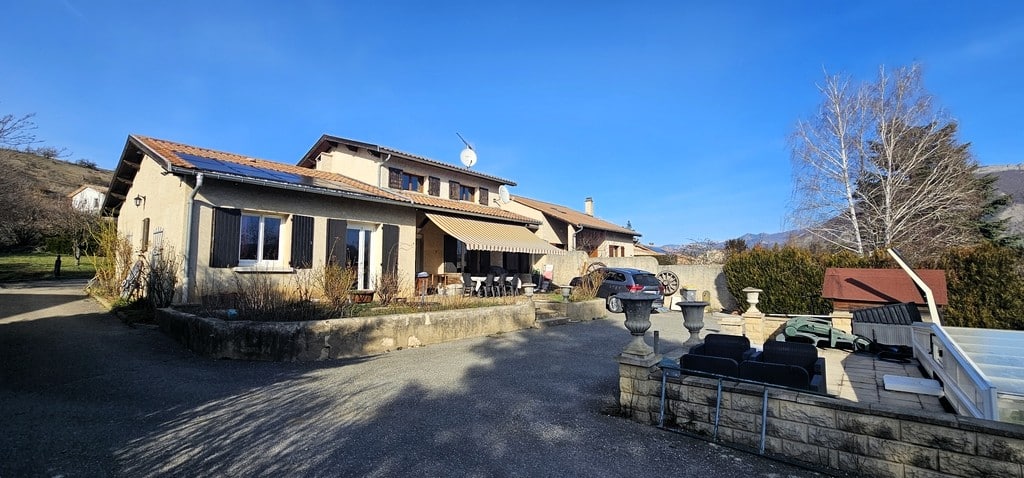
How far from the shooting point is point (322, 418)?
18.8 ft

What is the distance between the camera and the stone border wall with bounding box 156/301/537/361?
342 inches

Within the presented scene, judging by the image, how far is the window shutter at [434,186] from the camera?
21.2 m

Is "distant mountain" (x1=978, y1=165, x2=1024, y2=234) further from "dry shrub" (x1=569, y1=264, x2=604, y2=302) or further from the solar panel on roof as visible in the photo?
the solar panel on roof

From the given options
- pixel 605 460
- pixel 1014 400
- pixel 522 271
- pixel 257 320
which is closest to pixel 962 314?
pixel 1014 400

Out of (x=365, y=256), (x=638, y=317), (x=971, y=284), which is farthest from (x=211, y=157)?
(x=971, y=284)

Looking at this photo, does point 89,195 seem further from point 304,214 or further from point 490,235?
point 490,235

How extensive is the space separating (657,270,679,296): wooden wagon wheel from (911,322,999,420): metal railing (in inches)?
573

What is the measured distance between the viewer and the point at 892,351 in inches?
357

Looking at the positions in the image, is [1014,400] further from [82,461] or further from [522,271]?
[522,271]

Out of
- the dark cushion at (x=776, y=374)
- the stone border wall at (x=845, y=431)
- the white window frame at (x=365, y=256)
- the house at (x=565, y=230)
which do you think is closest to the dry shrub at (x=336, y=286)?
the white window frame at (x=365, y=256)

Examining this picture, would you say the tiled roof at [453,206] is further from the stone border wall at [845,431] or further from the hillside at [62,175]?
the hillside at [62,175]

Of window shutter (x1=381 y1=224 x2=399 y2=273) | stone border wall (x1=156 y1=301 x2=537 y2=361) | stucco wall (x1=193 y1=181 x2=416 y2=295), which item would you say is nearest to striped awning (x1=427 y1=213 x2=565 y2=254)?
stucco wall (x1=193 y1=181 x2=416 y2=295)

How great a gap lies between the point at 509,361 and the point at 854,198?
852 inches

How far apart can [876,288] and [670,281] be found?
11.1 metres
